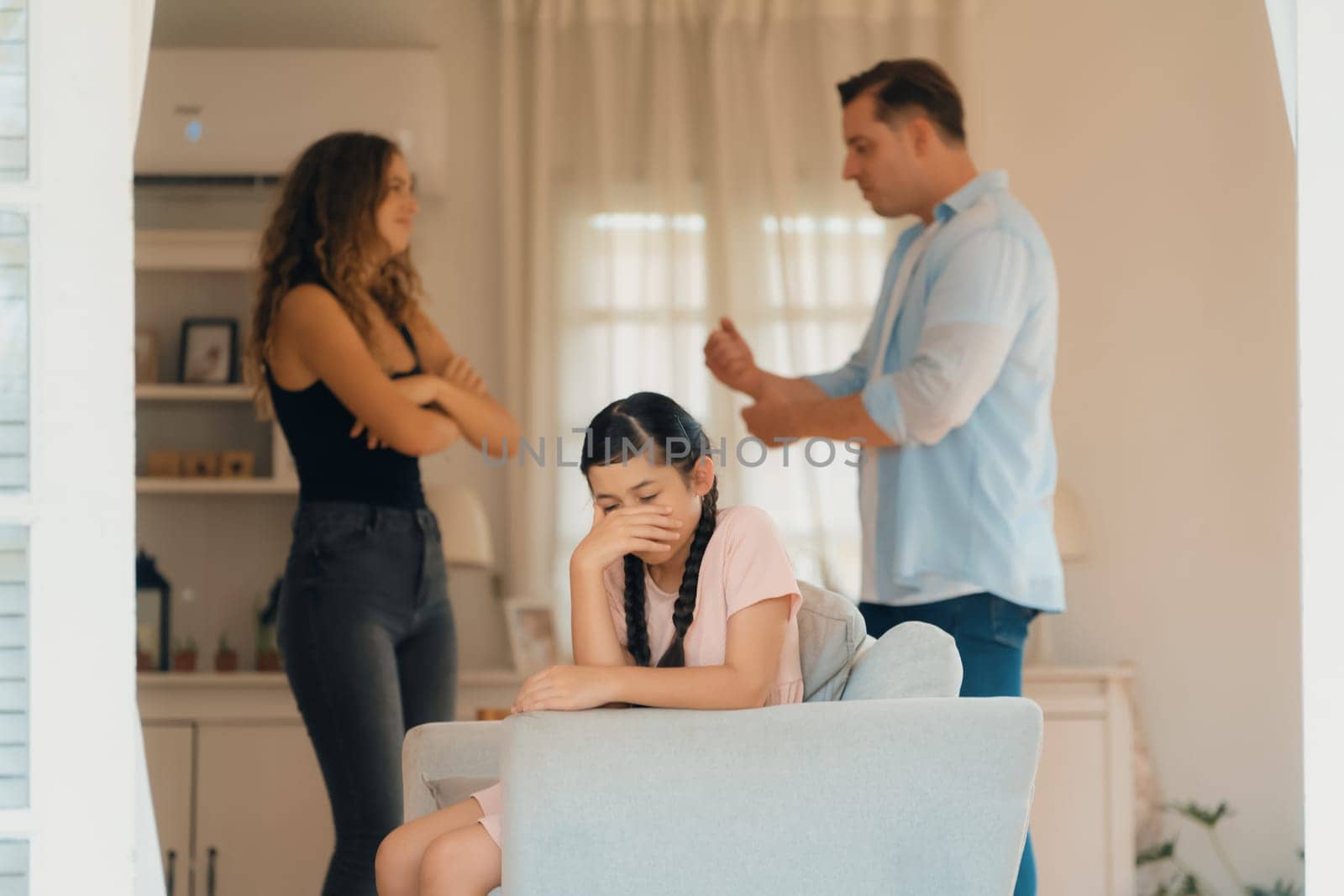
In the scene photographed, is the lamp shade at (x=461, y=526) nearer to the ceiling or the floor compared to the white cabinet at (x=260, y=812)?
nearer to the ceiling

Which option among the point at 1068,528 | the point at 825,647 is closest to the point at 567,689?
the point at 825,647

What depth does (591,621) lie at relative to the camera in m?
2.01

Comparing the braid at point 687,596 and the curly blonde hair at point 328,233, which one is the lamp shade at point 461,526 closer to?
the curly blonde hair at point 328,233

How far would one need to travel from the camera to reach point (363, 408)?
102 inches

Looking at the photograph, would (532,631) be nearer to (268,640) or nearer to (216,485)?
(268,640)

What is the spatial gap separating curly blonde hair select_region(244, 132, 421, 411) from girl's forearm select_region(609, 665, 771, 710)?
1.10 meters

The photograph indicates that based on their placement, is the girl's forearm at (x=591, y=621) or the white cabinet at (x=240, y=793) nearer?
the girl's forearm at (x=591, y=621)

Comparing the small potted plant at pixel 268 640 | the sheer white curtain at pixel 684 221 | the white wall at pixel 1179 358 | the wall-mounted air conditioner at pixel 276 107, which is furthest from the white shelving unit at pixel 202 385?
the white wall at pixel 1179 358

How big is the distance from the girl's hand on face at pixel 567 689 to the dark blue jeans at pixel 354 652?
2.40 ft

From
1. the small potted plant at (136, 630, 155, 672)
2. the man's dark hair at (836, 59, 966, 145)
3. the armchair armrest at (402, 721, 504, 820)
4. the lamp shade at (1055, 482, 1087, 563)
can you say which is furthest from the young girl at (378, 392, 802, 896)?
the small potted plant at (136, 630, 155, 672)

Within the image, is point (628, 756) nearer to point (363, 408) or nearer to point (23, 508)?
point (23, 508)

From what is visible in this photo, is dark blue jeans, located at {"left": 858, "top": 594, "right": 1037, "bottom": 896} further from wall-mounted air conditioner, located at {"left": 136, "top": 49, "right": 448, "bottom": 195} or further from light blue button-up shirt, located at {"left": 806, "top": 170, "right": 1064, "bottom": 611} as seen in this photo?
wall-mounted air conditioner, located at {"left": 136, "top": 49, "right": 448, "bottom": 195}

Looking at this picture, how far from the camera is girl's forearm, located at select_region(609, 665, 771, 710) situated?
1843mm

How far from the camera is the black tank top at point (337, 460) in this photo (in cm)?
258
